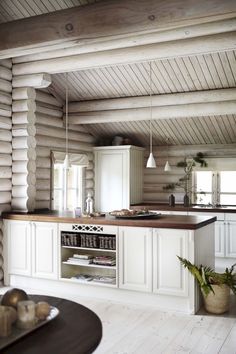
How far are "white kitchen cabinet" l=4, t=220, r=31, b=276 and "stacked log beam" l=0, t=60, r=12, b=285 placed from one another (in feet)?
0.45

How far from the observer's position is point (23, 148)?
20.1 feet

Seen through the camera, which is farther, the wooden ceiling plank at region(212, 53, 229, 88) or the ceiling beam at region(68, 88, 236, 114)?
the ceiling beam at region(68, 88, 236, 114)

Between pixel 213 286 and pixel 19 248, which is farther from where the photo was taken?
pixel 19 248

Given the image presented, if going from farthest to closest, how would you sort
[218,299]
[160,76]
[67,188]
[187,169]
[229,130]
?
[187,169] → [67,188] → [229,130] → [160,76] → [218,299]

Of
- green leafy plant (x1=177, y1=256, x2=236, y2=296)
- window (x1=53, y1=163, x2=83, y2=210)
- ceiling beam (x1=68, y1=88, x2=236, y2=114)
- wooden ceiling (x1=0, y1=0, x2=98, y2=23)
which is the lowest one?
green leafy plant (x1=177, y1=256, x2=236, y2=296)

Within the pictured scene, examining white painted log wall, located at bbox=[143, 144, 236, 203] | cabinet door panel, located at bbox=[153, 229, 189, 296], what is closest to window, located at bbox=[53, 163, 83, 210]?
white painted log wall, located at bbox=[143, 144, 236, 203]

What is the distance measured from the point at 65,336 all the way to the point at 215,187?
6888mm

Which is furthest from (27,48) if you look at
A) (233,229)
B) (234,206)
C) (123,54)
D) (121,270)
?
(234,206)

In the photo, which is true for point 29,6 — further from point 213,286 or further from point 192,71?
point 213,286

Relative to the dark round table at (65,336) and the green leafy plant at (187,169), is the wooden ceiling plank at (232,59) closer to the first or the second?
the green leafy plant at (187,169)

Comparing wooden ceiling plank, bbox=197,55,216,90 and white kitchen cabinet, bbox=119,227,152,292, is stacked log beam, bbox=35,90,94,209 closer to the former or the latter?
white kitchen cabinet, bbox=119,227,152,292

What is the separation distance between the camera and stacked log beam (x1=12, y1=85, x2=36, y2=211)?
20.1 feet

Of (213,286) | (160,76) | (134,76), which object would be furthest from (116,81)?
(213,286)

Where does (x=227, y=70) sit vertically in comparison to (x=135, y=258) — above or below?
above
